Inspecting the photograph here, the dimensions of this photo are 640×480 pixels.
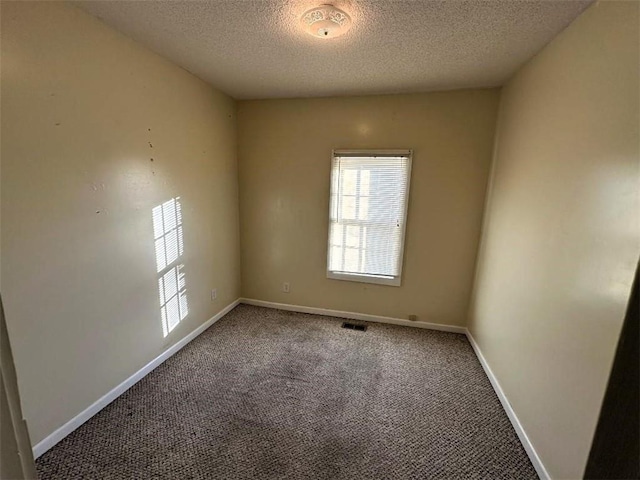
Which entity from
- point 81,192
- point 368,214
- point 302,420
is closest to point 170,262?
point 81,192

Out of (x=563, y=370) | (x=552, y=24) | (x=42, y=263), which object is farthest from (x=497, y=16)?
(x=42, y=263)

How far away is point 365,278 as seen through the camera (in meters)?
3.22

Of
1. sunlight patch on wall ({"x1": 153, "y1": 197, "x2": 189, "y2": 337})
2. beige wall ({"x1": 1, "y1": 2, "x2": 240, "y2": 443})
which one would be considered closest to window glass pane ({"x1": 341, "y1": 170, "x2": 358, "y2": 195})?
beige wall ({"x1": 1, "y1": 2, "x2": 240, "y2": 443})

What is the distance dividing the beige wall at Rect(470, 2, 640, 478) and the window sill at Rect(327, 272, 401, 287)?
108cm

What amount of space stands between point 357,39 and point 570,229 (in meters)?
1.62

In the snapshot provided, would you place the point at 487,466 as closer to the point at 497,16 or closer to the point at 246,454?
the point at 246,454

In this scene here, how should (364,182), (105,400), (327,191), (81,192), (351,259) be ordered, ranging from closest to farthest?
(81,192) → (105,400) → (364,182) → (327,191) → (351,259)

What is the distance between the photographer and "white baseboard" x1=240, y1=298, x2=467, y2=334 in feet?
10.2

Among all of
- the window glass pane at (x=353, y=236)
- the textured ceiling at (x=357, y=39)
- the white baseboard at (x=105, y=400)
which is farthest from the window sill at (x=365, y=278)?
the textured ceiling at (x=357, y=39)

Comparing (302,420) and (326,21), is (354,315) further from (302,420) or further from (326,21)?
(326,21)

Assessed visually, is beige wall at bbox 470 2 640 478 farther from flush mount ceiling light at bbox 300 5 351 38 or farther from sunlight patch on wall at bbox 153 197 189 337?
sunlight patch on wall at bbox 153 197 189 337

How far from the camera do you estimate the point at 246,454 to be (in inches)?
64.5

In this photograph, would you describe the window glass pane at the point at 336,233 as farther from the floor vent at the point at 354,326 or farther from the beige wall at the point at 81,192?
the beige wall at the point at 81,192

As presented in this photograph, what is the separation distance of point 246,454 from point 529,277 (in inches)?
78.1
